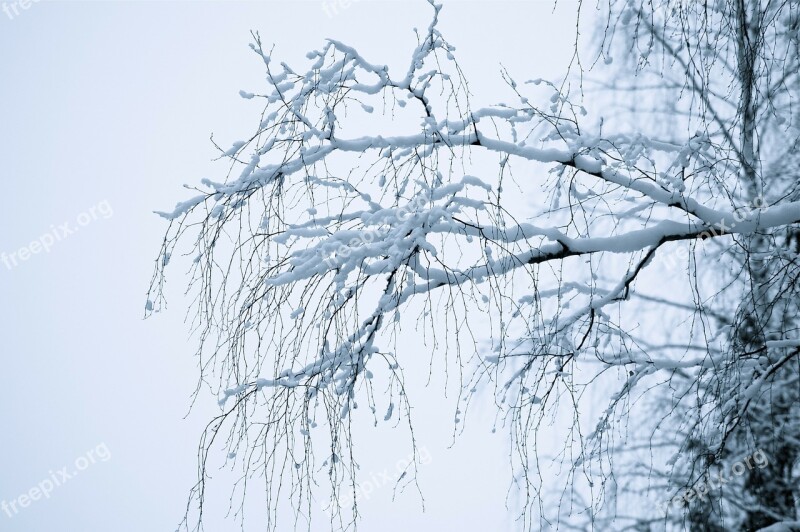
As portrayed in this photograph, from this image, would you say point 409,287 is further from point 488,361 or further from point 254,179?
point 488,361

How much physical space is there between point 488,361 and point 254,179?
143 cm

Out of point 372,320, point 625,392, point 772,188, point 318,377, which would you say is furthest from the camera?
point 772,188

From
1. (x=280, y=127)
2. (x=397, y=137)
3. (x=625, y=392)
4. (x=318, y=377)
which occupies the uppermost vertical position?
(x=280, y=127)

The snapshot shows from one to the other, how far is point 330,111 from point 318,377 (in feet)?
3.12

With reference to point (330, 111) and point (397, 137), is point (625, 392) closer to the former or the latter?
point (397, 137)

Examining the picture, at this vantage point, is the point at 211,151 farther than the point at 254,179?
Yes

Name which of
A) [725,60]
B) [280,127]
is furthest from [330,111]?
[725,60]

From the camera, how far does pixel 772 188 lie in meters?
4.16

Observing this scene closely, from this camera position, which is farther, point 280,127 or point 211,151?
point 211,151

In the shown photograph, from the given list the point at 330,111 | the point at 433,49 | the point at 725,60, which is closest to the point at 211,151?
the point at 330,111

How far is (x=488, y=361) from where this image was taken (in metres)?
3.46

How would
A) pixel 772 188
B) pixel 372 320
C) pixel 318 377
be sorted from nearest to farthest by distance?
pixel 318 377, pixel 372 320, pixel 772 188

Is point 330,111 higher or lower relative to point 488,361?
higher

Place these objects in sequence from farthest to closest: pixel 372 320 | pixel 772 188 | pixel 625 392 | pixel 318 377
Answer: pixel 772 188 → pixel 625 392 → pixel 372 320 → pixel 318 377
